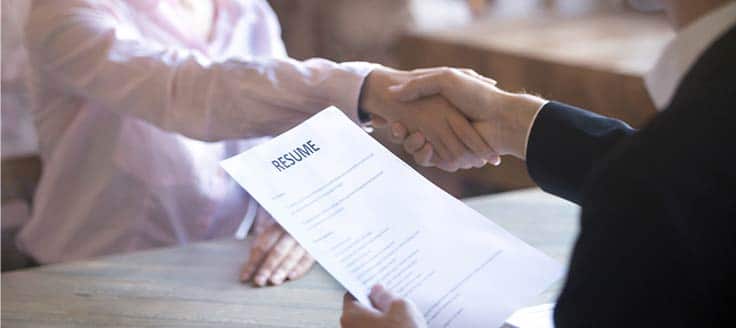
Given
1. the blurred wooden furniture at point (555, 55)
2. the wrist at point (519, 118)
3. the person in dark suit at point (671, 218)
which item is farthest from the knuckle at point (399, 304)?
the blurred wooden furniture at point (555, 55)

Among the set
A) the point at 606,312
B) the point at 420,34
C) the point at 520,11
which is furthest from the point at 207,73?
the point at 520,11

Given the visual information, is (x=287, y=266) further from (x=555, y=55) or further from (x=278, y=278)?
(x=555, y=55)

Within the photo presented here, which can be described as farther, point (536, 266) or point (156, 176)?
point (156, 176)

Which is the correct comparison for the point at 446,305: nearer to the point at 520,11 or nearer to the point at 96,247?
the point at 96,247

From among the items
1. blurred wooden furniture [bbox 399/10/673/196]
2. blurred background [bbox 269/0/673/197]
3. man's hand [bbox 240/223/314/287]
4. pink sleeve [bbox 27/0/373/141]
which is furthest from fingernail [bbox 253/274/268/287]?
blurred background [bbox 269/0/673/197]

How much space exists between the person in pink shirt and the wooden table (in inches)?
2.0

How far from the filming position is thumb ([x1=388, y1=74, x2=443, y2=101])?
109 cm

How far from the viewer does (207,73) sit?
119 centimetres

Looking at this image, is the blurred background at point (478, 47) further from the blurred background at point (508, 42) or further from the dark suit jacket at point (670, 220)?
the dark suit jacket at point (670, 220)

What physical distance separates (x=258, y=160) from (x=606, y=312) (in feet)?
1.17

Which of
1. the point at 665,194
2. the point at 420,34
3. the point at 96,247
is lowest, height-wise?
the point at 420,34

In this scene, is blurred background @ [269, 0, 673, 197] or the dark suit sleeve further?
blurred background @ [269, 0, 673, 197]

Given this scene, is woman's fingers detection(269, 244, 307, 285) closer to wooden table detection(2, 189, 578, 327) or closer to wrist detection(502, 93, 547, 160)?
wooden table detection(2, 189, 578, 327)

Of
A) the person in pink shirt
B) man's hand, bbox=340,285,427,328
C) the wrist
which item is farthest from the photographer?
the person in pink shirt
